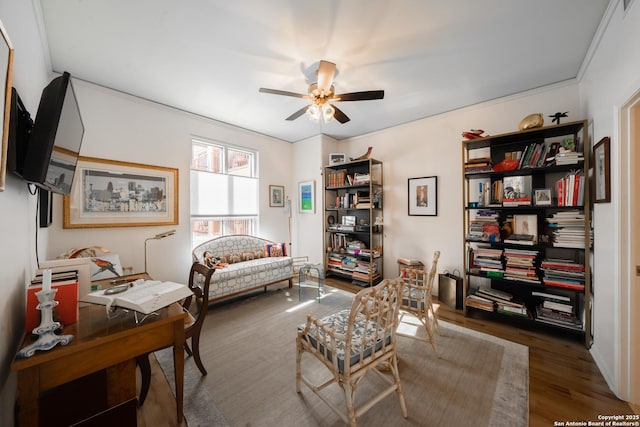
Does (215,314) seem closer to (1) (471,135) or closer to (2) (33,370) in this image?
(2) (33,370)

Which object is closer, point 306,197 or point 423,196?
point 423,196

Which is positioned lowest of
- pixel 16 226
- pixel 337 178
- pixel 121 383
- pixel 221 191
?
pixel 121 383

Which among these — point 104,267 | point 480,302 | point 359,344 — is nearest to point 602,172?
point 480,302

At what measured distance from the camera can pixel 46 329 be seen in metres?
0.99

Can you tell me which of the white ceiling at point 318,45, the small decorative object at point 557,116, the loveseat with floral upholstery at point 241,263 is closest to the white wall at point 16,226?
the white ceiling at point 318,45

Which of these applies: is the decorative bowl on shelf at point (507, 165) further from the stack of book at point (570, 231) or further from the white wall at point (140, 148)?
the white wall at point (140, 148)

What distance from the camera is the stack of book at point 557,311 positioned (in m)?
2.32

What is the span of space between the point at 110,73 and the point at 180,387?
3207 mm

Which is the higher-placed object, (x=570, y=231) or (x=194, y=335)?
(x=570, y=231)

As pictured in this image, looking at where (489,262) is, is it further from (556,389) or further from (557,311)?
(556,389)

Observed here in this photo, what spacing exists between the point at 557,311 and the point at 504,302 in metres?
0.44

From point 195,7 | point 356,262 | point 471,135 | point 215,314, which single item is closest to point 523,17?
point 471,135

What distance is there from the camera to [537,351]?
2.15m

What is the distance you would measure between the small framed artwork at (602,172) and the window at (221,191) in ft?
14.3
